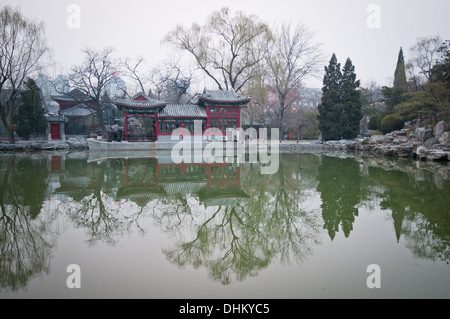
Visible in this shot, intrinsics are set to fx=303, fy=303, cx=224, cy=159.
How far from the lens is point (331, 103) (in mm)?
23078

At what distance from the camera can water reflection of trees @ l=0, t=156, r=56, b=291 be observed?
3.07 m

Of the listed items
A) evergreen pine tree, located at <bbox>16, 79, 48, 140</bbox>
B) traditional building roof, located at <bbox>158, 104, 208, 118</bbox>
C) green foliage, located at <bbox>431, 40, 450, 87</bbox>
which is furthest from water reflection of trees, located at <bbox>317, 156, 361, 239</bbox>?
evergreen pine tree, located at <bbox>16, 79, 48, 140</bbox>

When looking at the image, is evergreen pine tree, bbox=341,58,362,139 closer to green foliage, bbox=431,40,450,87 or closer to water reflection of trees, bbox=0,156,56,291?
green foliage, bbox=431,40,450,87

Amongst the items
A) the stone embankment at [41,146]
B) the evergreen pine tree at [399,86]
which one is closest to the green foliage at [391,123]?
the evergreen pine tree at [399,86]

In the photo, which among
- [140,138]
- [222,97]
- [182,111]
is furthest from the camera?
[222,97]

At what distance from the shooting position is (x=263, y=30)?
889 inches

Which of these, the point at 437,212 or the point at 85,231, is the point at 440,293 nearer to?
the point at 437,212

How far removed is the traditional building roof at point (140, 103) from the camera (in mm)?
19969

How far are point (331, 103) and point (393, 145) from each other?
7656mm

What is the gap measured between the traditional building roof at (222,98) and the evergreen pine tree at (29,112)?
1219 centimetres

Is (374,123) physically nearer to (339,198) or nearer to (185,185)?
(339,198)

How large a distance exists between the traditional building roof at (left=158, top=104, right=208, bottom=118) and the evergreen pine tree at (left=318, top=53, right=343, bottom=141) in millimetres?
9236

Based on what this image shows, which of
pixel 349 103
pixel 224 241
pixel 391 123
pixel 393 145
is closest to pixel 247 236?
pixel 224 241
